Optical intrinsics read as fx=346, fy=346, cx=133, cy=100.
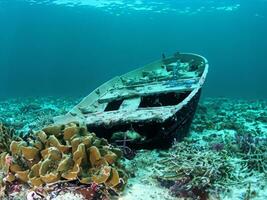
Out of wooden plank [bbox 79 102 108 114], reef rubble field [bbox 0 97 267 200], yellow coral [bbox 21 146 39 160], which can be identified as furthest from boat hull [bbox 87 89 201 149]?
yellow coral [bbox 21 146 39 160]

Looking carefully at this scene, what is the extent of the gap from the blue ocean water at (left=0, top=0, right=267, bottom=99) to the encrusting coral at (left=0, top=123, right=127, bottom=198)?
30504mm

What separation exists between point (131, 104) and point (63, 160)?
4013 millimetres

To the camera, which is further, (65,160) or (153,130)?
(153,130)

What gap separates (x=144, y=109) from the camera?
8.42 metres

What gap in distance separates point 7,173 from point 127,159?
101 inches

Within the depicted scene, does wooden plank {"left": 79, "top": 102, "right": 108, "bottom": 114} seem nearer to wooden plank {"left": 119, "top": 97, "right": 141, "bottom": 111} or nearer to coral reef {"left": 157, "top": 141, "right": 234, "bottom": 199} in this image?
wooden plank {"left": 119, "top": 97, "right": 141, "bottom": 111}

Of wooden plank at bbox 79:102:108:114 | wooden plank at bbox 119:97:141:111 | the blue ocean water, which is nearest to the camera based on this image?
wooden plank at bbox 119:97:141:111

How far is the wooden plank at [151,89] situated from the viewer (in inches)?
391

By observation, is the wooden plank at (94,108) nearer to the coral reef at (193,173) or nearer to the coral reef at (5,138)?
the coral reef at (5,138)

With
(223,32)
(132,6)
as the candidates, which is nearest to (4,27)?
(132,6)

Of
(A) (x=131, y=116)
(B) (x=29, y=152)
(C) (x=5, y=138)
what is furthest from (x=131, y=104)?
(B) (x=29, y=152)

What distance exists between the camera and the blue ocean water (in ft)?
164

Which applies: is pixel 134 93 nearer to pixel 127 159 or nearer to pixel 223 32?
pixel 127 159

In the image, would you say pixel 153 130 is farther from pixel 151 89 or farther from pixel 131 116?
pixel 151 89
